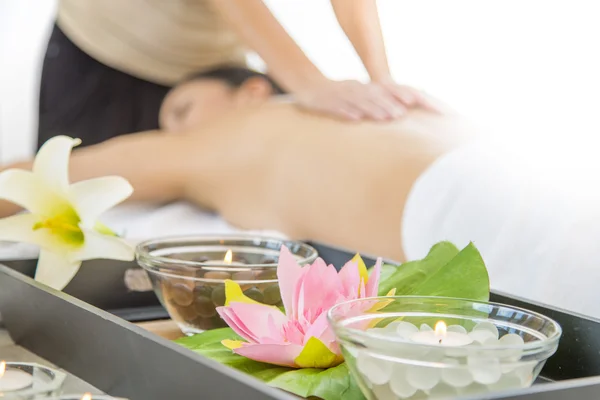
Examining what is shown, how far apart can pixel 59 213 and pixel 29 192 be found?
0.13 feet

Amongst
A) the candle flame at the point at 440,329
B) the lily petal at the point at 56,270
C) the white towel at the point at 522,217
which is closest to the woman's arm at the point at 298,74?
the white towel at the point at 522,217

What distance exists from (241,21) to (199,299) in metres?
0.67

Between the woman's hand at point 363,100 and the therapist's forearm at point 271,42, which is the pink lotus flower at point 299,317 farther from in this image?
the therapist's forearm at point 271,42

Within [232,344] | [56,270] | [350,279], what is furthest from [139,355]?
[56,270]

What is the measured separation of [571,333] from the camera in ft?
2.24

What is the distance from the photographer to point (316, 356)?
652 mm

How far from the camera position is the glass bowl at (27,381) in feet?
1.97

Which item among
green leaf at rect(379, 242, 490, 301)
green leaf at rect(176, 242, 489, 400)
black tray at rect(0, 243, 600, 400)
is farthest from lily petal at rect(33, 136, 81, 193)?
green leaf at rect(379, 242, 490, 301)

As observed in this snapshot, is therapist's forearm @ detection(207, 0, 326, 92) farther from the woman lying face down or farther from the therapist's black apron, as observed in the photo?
the therapist's black apron

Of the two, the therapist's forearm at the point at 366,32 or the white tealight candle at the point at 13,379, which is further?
the therapist's forearm at the point at 366,32

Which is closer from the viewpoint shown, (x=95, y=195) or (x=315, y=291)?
(x=315, y=291)

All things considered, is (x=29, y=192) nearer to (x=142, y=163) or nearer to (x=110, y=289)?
(x=110, y=289)

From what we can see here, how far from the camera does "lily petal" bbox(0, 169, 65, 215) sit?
92 centimetres

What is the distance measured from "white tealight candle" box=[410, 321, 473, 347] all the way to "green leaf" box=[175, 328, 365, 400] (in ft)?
0.21
